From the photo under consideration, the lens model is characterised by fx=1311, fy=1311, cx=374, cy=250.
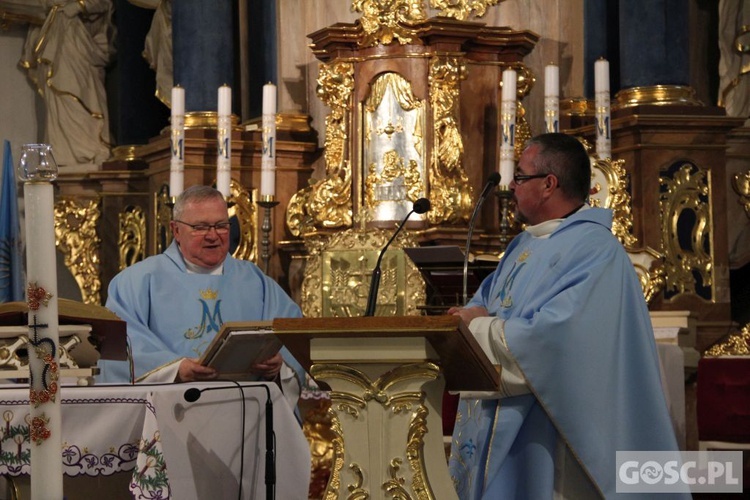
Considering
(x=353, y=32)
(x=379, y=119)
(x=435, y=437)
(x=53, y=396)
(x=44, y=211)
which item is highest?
(x=353, y=32)

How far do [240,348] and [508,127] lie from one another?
321cm

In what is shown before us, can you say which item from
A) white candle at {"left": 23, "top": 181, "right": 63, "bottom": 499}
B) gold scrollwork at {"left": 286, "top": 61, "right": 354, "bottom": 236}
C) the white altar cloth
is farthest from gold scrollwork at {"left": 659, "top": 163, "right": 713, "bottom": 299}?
white candle at {"left": 23, "top": 181, "right": 63, "bottom": 499}

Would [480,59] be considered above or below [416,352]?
above

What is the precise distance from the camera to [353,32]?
8047mm

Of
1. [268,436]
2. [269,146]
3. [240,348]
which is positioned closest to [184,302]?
[240,348]

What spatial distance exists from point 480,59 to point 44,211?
577 centimetres

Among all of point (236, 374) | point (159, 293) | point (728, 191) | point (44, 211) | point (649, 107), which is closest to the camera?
point (44, 211)

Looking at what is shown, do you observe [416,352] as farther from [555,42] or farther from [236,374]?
[555,42]

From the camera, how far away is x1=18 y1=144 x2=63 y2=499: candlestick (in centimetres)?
263

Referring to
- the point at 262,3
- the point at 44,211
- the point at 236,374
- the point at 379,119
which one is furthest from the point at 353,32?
the point at 44,211

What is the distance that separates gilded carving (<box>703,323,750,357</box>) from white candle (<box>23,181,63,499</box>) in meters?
5.43

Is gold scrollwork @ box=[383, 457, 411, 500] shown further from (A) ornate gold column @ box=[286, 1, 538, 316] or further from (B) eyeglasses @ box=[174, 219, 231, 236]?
(A) ornate gold column @ box=[286, 1, 538, 316]

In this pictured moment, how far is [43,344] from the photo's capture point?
2697mm

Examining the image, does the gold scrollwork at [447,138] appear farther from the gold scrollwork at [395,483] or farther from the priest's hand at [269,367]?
the gold scrollwork at [395,483]
